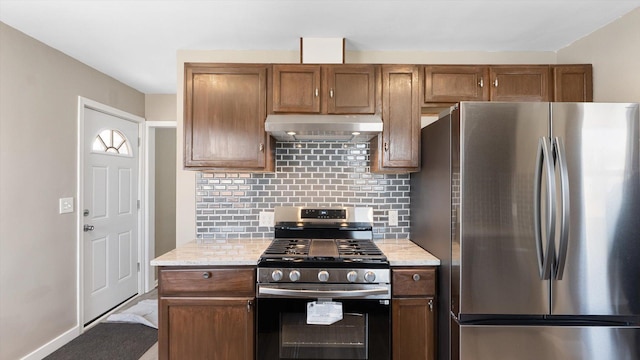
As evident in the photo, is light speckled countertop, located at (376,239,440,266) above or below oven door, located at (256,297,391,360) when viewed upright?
above

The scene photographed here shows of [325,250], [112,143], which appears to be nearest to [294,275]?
[325,250]

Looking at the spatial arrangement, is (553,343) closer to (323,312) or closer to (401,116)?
(323,312)

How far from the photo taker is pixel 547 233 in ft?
5.24

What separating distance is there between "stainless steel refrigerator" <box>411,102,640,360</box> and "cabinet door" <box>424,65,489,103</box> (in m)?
0.68

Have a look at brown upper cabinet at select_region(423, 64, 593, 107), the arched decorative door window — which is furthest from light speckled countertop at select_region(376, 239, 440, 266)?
the arched decorative door window

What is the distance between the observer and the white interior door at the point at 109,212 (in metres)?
3.07

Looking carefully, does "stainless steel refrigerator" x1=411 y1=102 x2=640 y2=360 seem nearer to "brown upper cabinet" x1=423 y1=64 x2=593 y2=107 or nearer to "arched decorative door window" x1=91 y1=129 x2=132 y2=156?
"brown upper cabinet" x1=423 y1=64 x2=593 y2=107

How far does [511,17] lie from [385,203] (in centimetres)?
156

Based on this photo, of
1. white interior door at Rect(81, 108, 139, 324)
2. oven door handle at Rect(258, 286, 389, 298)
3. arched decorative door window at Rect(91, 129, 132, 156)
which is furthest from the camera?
arched decorative door window at Rect(91, 129, 132, 156)

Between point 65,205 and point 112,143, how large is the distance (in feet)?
2.99

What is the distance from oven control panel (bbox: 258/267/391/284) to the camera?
73.9 inches

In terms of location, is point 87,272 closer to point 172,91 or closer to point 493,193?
point 172,91

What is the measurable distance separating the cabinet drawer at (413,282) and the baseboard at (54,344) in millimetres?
2792

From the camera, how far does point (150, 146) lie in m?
3.87
